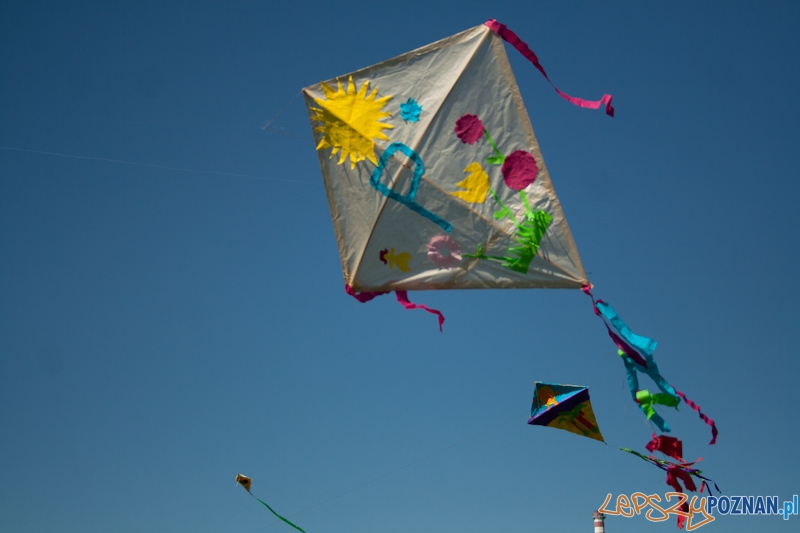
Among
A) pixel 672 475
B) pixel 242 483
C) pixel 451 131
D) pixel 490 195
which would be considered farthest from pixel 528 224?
pixel 242 483

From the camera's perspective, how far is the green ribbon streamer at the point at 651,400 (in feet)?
44.8

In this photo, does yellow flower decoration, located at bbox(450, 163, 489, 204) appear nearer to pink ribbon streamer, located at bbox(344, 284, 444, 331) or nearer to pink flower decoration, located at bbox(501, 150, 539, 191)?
pink flower decoration, located at bbox(501, 150, 539, 191)

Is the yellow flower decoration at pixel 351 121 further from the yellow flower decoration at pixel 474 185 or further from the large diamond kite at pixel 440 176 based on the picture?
the yellow flower decoration at pixel 474 185

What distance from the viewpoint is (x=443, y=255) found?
1363cm

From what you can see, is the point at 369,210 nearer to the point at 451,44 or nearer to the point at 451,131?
the point at 451,131

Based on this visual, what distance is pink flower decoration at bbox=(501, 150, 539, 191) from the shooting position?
13.9 m

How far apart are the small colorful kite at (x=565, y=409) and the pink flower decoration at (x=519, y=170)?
17.0ft

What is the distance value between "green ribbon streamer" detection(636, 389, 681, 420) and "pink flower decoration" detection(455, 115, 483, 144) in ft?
15.6

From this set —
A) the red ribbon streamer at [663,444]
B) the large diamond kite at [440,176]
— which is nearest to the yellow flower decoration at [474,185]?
the large diamond kite at [440,176]

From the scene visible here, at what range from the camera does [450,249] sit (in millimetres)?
13648

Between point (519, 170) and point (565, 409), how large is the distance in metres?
5.71

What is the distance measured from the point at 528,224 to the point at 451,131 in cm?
192

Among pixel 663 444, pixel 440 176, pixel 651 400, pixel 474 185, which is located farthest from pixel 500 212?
pixel 663 444

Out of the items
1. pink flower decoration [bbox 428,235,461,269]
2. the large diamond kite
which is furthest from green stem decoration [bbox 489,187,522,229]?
pink flower decoration [bbox 428,235,461,269]
